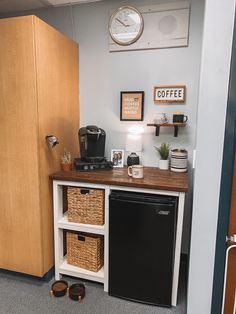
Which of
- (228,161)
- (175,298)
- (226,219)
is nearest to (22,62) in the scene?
(228,161)

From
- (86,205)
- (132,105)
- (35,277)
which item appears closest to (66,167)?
(86,205)

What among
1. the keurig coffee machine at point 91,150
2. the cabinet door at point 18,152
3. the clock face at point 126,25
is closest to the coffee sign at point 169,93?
the clock face at point 126,25

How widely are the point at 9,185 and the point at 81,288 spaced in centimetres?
105

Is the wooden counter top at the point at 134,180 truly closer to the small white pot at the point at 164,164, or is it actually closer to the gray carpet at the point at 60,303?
the small white pot at the point at 164,164

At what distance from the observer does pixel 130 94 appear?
91.2 inches

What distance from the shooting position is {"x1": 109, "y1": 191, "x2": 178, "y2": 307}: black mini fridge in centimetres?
169

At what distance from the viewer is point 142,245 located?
1.76m

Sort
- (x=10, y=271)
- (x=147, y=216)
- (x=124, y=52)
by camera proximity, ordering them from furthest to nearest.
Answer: (x=124, y=52)
(x=10, y=271)
(x=147, y=216)

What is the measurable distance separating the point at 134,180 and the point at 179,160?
21.4 inches

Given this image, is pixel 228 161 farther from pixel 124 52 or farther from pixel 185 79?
pixel 124 52

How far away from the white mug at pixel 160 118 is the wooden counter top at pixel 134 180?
0.47 metres

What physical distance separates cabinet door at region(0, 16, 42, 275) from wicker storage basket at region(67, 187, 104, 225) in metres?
0.29

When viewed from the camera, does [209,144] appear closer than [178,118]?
Yes

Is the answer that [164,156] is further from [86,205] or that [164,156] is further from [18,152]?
[18,152]
